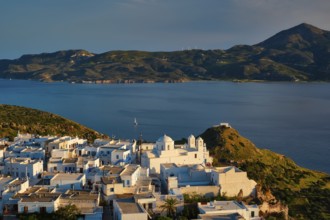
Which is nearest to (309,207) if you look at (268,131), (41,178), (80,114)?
(41,178)

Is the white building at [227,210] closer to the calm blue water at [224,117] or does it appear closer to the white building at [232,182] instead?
the white building at [232,182]

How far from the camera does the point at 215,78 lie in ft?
644

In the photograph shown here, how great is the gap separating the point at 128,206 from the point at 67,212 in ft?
9.29

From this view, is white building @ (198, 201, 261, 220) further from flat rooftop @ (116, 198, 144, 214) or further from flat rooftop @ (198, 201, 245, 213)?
flat rooftop @ (116, 198, 144, 214)

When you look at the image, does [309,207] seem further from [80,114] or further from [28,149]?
[80,114]

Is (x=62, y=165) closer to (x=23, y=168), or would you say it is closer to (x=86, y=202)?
(x=23, y=168)

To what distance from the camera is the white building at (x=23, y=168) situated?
27.1m

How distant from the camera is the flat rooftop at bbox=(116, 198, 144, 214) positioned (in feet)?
66.8

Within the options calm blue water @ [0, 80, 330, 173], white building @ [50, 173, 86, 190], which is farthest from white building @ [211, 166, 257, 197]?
calm blue water @ [0, 80, 330, 173]

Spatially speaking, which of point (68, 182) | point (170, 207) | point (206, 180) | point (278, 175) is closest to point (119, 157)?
point (68, 182)

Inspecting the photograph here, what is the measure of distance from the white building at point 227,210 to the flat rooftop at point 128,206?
291 centimetres

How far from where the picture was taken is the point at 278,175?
41.0 m

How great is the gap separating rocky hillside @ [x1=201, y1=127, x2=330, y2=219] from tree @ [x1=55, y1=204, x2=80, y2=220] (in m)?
14.9

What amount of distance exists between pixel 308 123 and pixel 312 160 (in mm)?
28923
